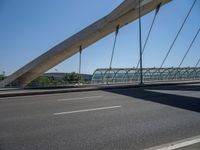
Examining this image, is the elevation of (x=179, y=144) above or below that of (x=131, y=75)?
below

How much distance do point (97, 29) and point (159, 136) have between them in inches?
915

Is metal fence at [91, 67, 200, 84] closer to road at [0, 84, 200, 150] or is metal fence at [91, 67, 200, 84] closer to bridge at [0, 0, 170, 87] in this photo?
bridge at [0, 0, 170, 87]

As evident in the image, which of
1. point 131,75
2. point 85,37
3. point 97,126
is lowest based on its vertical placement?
point 97,126

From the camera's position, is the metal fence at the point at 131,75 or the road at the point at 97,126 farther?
the metal fence at the point at 131,75

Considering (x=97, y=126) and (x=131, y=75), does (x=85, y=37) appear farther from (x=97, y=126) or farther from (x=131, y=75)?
(x=97, y=126)

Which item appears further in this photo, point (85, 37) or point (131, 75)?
point (85, 37)

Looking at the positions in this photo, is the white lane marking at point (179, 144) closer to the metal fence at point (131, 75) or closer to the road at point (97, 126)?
the road at point (97, 126)

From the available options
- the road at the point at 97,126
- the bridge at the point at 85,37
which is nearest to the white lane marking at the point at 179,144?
the road at the point at 97,126

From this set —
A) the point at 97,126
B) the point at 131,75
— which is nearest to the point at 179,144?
the point at 97,126

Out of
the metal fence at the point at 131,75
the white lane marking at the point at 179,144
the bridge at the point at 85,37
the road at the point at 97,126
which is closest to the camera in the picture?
the white lane marking at the point at 179,144

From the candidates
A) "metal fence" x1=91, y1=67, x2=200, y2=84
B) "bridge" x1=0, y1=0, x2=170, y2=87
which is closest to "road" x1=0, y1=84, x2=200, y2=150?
"metal fence" x1=91, y1=67, x2=200, y2=84

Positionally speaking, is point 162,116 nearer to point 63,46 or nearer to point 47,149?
point 47,149

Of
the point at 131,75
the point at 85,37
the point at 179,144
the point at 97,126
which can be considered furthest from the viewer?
the point at 85,37

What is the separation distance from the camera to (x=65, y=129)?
249 inches
